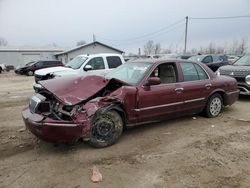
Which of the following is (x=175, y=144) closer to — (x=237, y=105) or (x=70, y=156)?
(x=70, y=156)

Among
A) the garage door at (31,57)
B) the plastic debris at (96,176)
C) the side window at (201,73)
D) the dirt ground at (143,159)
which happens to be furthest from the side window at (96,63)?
the garage door at (31,57)

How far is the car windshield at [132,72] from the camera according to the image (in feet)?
19.2

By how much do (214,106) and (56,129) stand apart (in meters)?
4.40

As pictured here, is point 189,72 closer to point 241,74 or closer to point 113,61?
point 241,74

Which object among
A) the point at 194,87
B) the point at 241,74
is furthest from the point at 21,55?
the point at 194,87

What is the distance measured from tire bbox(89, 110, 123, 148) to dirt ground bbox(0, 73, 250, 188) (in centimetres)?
14

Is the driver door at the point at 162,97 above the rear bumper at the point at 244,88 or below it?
above

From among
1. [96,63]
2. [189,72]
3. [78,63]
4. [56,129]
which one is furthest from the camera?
[78,63]

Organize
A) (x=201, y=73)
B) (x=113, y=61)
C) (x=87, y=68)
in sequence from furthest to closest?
(x=113, y=61) → (x=87, y=68) → (x=201, y=73)

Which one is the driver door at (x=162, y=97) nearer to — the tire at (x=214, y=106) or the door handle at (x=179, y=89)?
the door handle at (x=179, y=89)

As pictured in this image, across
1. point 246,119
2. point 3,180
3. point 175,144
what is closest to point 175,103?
point 175,144

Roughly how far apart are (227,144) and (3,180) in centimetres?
394

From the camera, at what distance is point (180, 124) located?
21.7 feet

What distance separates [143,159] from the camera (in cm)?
459
